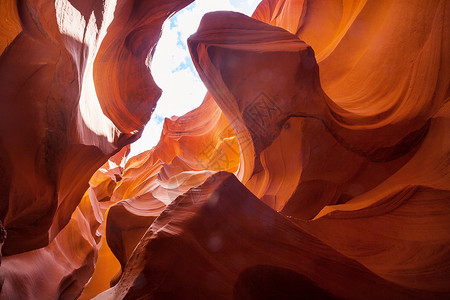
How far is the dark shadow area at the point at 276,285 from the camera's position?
4.49 ft

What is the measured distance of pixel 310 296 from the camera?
4.52ft

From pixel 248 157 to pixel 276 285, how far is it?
235 centimetres

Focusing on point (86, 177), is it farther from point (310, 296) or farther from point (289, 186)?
point (310, 296)

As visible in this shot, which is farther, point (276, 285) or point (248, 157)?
point (248, 157)

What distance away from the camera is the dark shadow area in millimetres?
1367

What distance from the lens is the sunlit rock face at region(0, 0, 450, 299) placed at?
56.2 inches

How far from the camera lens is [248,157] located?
3658 mm

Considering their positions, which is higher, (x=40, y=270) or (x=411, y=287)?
(x=411, y=287)

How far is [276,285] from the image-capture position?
4.58ft

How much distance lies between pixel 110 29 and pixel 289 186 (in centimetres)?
323

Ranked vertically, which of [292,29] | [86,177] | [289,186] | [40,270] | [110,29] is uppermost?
[292,29]

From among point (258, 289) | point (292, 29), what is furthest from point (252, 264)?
point (292, 29)

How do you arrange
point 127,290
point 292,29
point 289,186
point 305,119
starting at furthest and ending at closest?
point 292,29
point 289,186
point 305,119
point 127,290

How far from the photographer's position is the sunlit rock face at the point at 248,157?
56.2 inches
